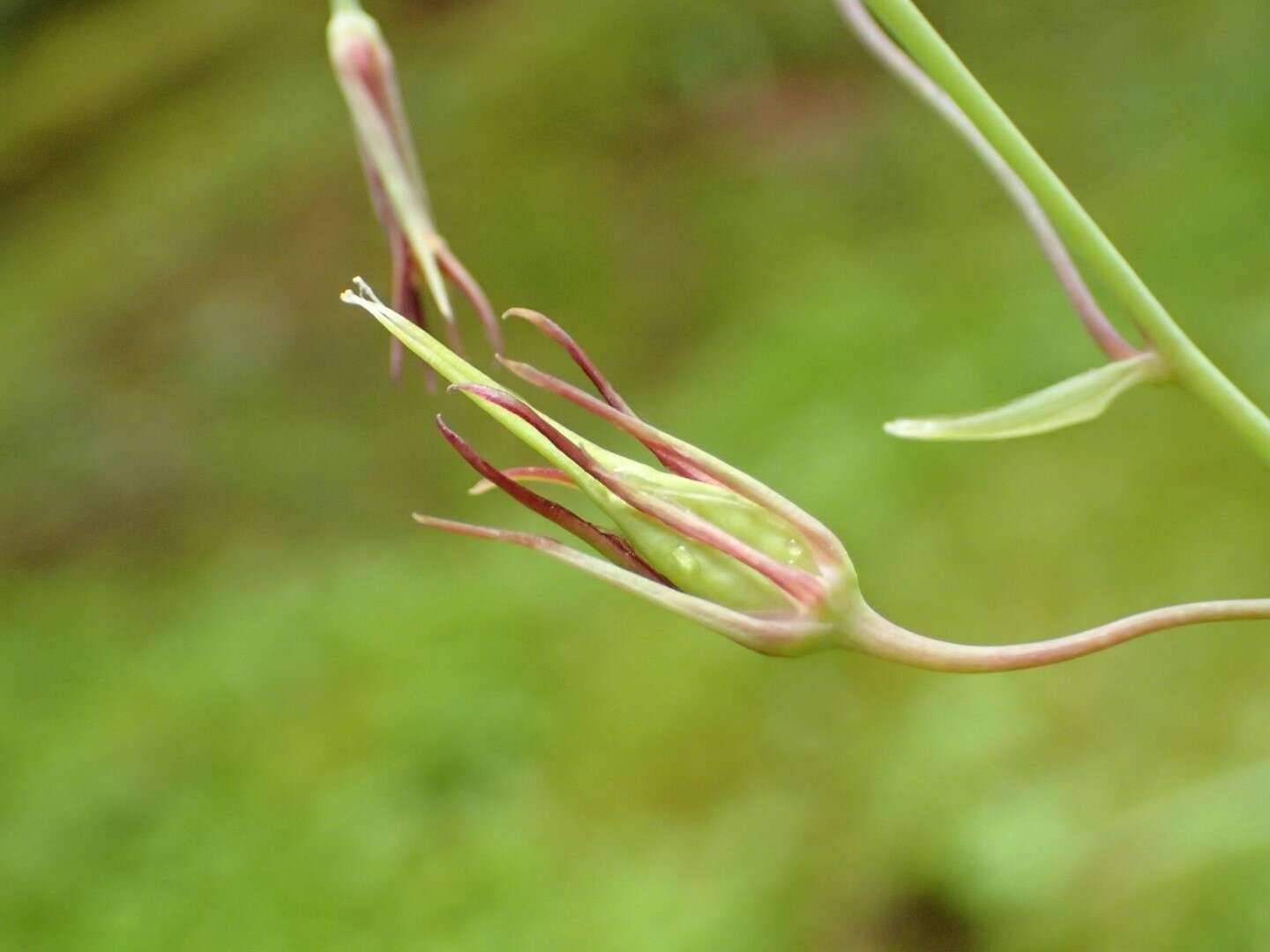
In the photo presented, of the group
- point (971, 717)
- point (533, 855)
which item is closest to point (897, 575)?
point (971, 717)

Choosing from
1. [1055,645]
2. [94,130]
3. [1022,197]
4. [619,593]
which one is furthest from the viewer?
[94,130]

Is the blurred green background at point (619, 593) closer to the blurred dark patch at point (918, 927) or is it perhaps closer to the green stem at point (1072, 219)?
the blurred dark patch at point (918, 927)

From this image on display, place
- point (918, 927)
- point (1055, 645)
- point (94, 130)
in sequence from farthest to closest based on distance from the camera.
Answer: point (94, 130)
point (918, 927)
point (1055, 645)

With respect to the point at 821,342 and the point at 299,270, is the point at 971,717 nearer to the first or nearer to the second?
the point at 821,342

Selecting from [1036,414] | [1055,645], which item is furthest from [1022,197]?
[1055,645]

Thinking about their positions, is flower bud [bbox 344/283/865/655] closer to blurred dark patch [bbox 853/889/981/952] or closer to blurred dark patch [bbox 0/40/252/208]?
blurred dark patch [bbox 853/889/981/952]

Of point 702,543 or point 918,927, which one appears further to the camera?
point 918,927

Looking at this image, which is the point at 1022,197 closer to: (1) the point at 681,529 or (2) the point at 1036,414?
(2) the point at 1036,414
